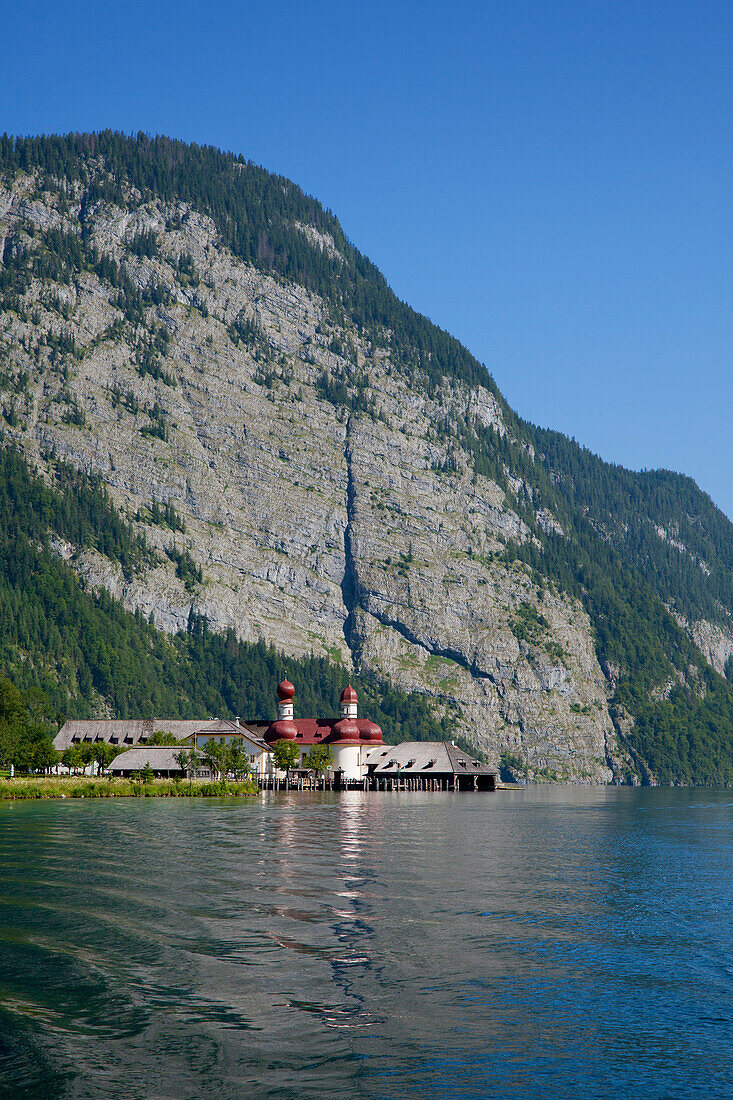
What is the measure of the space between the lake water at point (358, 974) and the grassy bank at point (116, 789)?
69313mm

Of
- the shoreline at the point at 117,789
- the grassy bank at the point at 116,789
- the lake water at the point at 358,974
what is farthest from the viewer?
the grassy bank at the point at 116,789

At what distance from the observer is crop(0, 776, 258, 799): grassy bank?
5468 inches

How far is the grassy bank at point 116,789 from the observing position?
456 feet

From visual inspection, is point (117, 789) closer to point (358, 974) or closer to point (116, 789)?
point (116, 789)

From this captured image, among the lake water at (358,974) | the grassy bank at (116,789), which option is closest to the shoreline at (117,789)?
the grassy bank at (116,789)

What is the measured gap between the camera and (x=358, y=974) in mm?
36031

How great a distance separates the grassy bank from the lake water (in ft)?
227

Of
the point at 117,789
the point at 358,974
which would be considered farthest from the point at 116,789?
the point at 358,974

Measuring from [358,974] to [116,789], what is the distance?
402ft

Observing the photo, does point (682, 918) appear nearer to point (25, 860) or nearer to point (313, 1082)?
point (313, 1082)

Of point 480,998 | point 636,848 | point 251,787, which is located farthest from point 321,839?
point 251,787

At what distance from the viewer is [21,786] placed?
138m

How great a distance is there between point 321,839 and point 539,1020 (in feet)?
186

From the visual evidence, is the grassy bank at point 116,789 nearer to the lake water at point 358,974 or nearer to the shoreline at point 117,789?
the shoreline at point 117,789
